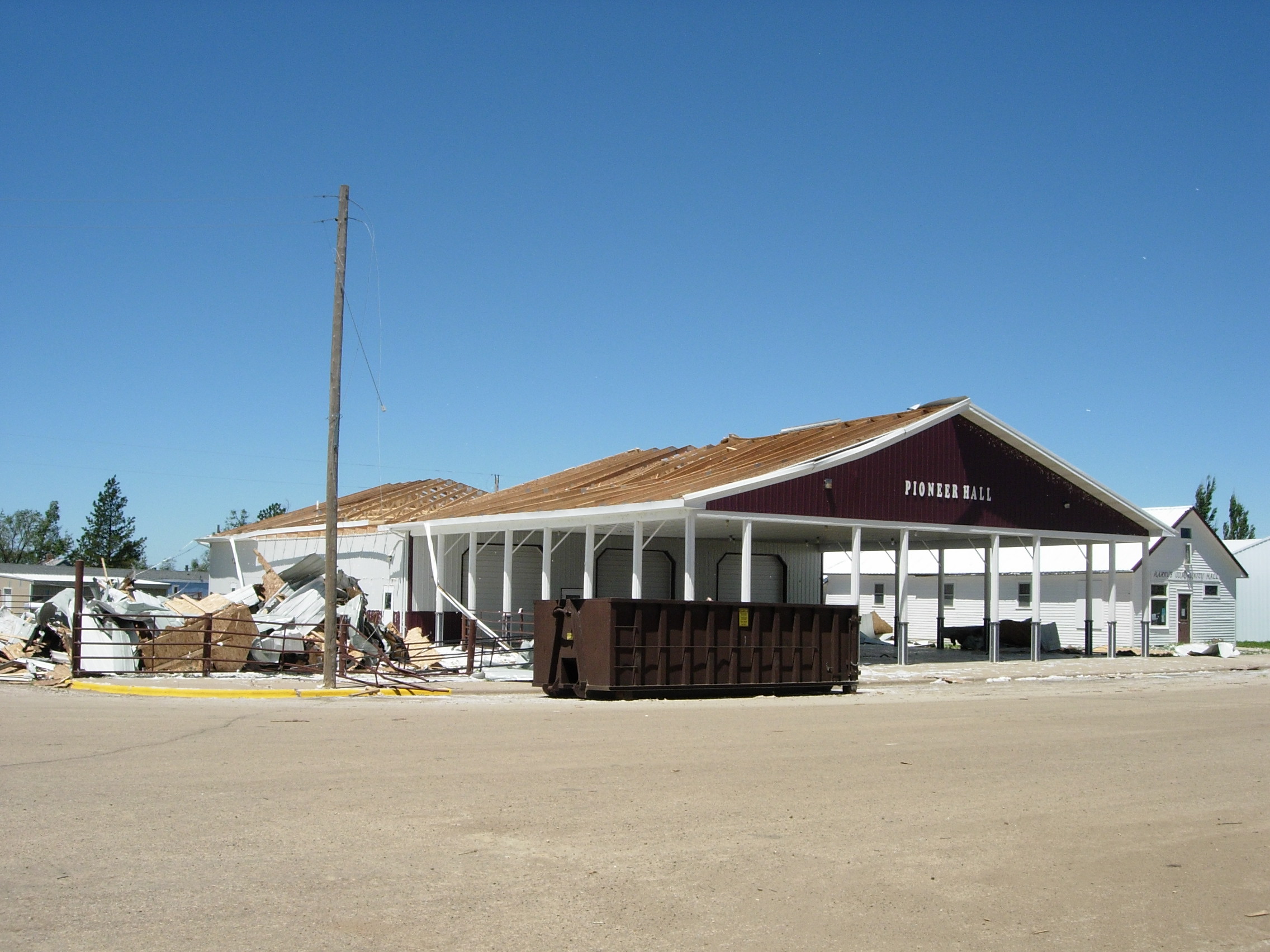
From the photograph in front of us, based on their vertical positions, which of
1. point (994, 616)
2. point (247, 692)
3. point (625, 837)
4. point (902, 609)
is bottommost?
point (247, 692)

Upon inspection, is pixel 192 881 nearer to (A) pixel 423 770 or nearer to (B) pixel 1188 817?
(A) pixel 423 770

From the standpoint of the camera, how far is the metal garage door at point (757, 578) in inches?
1571

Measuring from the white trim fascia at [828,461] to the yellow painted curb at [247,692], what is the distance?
7262 mm

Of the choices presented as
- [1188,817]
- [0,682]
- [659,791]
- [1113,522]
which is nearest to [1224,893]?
[1188,817]

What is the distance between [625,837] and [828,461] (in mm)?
20316

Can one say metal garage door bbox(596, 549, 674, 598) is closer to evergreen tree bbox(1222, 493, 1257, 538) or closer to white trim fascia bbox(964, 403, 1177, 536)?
white trim fascia bbox(964, 403, 1177, 536)

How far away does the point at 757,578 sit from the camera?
4056 cm

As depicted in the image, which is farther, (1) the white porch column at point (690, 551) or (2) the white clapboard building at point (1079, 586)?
(2) the white clapboard building at point (1079, 586)

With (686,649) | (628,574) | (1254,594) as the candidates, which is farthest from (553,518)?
(1254,594)

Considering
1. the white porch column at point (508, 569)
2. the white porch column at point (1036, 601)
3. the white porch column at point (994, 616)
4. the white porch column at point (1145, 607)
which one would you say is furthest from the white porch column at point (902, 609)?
the white porch column at point (1145, 607)

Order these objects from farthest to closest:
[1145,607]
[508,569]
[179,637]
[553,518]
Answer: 1. [1145,607]
2. [508,569]
3. [553,518]
4. [179,637]

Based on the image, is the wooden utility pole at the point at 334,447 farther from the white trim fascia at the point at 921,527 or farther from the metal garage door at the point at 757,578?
the metal garage door at the point at 757,578

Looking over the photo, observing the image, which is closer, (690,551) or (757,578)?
(690,551)

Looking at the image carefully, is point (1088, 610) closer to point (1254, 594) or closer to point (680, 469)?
point (680, 469)
